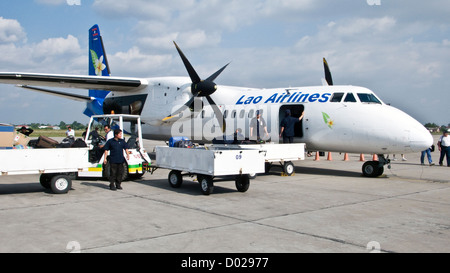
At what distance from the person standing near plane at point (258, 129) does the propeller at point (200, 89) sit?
1.99 m

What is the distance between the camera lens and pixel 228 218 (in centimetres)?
699

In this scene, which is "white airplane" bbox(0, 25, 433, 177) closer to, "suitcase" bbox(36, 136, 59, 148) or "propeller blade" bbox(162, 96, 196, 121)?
"propeller blade" bbox(162, 96, 196, 121)

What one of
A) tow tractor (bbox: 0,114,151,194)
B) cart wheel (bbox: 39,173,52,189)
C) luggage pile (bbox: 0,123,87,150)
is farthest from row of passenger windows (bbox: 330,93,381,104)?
cart wheel (bbox: 39,173,52,189)

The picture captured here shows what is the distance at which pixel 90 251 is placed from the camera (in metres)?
5.04

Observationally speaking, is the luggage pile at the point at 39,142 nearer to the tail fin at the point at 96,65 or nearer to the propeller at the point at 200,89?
the propeller at the point at 200,89

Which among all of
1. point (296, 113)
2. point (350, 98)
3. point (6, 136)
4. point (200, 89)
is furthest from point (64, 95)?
point (350, 98)

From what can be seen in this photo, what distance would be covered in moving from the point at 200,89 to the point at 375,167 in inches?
294

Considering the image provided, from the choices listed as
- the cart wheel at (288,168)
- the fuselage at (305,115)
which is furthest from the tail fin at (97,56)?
the cart wheel at (288,168)

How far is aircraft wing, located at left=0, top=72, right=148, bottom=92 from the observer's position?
1511 centimetres

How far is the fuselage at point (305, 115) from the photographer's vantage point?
12078 millimetres

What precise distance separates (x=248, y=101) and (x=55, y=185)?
28.3ft
